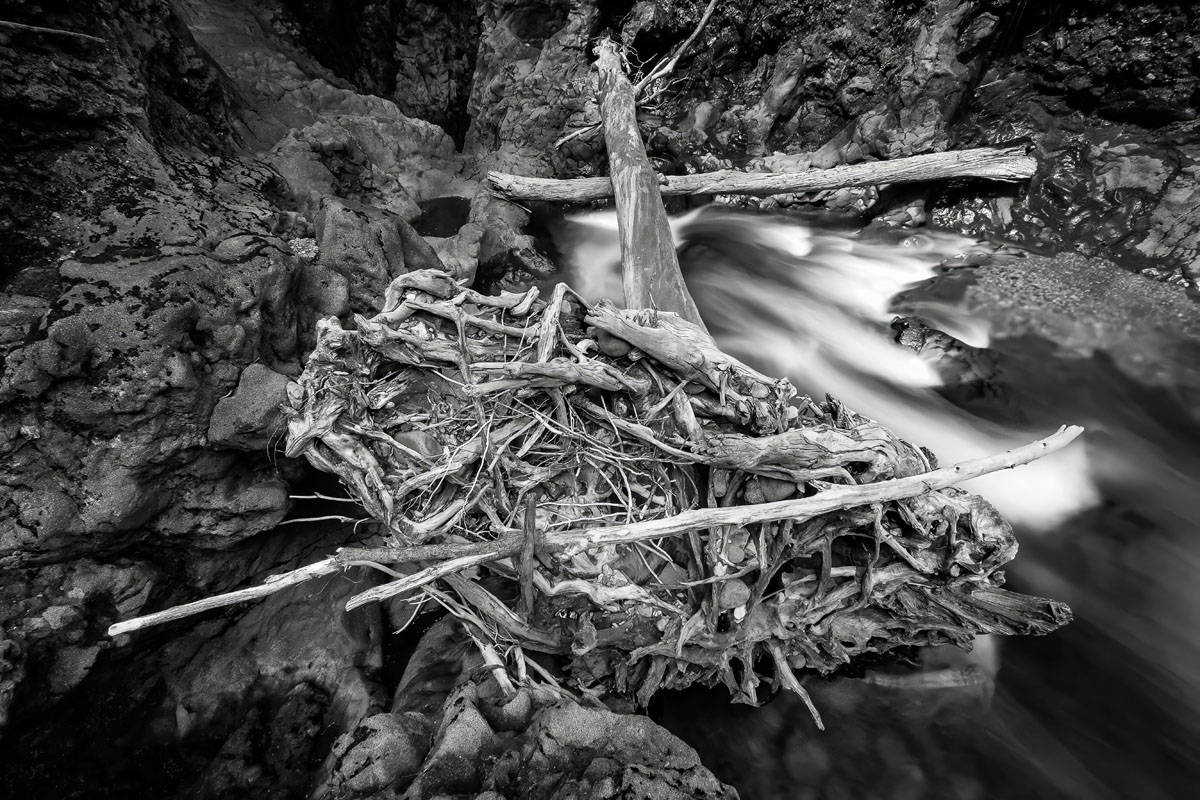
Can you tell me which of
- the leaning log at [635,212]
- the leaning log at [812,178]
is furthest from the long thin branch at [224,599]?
the leaning log at [812,178]

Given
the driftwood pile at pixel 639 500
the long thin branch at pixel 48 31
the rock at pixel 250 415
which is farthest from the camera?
the long thin branch at pixel 48 31

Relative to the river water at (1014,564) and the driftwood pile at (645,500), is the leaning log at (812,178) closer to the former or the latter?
the river water at (1014,564)

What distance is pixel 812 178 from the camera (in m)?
6.61

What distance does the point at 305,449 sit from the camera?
313cm

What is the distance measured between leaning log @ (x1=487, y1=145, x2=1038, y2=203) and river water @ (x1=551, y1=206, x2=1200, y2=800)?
0.79 metres

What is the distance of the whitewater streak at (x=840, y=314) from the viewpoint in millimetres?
4195

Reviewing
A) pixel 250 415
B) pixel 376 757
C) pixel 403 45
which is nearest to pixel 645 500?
pixel 376 757

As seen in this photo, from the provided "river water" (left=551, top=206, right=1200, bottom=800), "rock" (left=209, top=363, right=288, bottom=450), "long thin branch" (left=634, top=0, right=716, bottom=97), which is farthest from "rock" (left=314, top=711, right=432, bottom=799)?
"long thin branch" (left=634, top=0, right=716, bottom=97)

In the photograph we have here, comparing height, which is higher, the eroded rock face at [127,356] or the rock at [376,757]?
the eroded rock face at [127,356]

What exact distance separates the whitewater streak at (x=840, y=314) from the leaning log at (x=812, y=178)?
1.26 ft

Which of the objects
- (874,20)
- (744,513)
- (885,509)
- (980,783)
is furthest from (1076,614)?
(874,20)

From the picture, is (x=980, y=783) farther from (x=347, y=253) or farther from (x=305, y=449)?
(x=347, y=253)

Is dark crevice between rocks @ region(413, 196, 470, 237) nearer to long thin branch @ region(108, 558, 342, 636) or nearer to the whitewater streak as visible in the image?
the whitewater streak

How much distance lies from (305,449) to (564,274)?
429 centimetres
